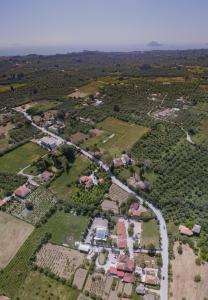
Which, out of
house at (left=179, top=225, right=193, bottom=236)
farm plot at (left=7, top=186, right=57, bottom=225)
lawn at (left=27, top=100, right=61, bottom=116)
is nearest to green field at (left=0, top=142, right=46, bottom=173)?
farm plot at (left=7, top=186, right=57, bottom=225)

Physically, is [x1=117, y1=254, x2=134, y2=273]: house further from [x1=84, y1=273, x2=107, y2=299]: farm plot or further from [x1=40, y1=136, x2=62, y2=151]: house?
[x1=40, y1=136, x2=62, y2=151]: house

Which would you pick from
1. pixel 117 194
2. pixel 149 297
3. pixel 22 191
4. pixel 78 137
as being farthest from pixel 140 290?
pixel 78 137

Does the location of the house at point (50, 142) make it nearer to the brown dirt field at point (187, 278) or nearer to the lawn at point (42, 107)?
the lawn at point (42, 107)

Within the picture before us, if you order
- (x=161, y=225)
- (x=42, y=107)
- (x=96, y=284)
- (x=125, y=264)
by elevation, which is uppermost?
(x=125, y=264)

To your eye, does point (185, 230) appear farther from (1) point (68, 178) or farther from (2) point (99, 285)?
(1) point (68, 178)

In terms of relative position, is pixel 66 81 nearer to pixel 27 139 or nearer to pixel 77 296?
pixel 27 139
